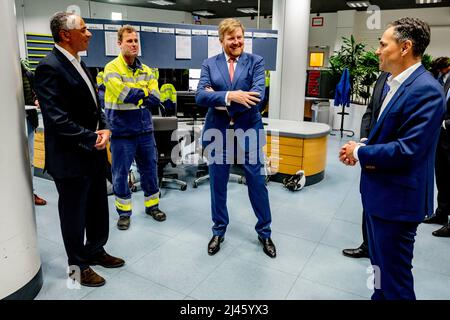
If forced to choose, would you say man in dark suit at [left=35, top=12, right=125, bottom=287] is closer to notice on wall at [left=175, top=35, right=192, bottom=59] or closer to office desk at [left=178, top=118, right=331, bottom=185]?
office desk at [left=178, top=118, right=331, bottom=185]

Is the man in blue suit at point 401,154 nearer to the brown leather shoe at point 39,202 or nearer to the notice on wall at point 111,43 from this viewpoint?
the brown leather shoe at point 39,202

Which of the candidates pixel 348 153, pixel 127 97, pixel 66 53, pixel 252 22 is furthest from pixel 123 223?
pixel 252 22

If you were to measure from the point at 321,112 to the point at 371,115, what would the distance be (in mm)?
6090

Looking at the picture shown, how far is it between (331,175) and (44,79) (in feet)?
12.5

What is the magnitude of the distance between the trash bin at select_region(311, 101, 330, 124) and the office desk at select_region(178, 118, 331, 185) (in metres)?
3.93

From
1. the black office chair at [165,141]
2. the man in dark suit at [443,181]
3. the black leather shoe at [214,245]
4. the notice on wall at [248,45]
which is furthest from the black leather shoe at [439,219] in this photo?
the notice on wall at [248,45]

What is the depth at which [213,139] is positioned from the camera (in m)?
2.54

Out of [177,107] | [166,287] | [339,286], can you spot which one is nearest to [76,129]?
[166,287]

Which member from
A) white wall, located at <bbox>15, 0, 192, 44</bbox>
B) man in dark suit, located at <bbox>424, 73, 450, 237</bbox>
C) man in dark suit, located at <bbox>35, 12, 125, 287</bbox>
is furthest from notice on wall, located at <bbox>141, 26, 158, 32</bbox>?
white wall, located at <bbox>15, 0, 192, 44</bbox>

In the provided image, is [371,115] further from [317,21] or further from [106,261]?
[317,21]

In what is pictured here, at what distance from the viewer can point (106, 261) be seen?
2445 mm

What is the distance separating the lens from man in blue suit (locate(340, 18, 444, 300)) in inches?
55.2

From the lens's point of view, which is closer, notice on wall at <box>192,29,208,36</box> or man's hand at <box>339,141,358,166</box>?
man's hand at <box>339,141,358,166</box>
